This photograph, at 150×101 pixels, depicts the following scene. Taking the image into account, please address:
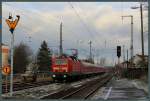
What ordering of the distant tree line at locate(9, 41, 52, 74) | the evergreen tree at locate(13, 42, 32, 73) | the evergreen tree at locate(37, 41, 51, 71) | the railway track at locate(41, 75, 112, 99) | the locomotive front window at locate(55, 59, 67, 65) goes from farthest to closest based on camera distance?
the evergreen tree at locate(37, 41, 51, 71), the distant tree line at locate(9, 41, 52, 74), the evergreen tree at locate(13, 42, 32, 73), the locomotive front window at locate(55, 59, 67, 65), the railway track at locate(41, 75, 112, 99)

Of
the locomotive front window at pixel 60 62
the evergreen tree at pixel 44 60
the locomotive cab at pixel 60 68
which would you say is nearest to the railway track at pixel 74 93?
the locomotive cab at pixel 60 68

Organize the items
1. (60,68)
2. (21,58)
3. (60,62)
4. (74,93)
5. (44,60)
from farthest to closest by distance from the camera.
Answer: (44,60) → (21,58) → (60,62) → (60,68) → (74,93)

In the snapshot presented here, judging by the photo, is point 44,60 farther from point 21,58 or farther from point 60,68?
point 60,68

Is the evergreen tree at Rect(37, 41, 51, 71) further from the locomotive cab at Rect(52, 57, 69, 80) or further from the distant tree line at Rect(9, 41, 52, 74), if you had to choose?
the locomotive cab at Rect(52, 57, 69, 80)

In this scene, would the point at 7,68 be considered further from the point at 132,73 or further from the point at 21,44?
the point at 21,44

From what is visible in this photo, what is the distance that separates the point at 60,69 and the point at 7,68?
2529 centimetres

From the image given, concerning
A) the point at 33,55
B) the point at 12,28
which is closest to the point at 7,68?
the point at 12,28

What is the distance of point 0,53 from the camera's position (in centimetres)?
1934

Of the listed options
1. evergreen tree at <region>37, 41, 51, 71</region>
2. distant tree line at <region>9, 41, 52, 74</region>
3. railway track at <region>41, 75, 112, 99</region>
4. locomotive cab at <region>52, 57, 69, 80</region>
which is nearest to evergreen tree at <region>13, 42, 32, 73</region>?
distant tree line at <region>9, 41, 52, 74</region>

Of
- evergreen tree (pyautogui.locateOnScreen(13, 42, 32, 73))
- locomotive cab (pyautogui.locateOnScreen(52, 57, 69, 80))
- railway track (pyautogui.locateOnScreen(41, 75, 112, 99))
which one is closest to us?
railway track (pyautogui.locateOnScreen(41, 75, 112, 99))

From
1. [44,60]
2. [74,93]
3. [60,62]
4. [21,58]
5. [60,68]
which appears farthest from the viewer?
[44,60]

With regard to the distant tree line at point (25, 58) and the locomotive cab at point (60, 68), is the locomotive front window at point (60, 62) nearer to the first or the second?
the locomotive cab at point (60, 68)

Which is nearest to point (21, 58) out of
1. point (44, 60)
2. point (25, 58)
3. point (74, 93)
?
point (25, 58)

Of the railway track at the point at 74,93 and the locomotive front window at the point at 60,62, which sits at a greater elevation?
the locomotive front window at the point at 60,62
